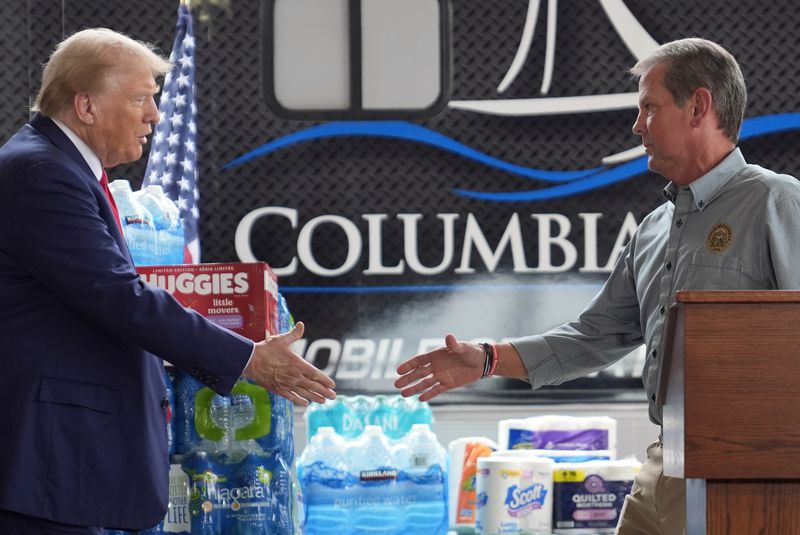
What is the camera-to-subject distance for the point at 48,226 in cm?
243

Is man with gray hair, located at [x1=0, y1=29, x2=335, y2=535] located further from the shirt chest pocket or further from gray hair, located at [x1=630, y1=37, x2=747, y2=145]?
gray hair, located at [x1=630, y1=37, x2=747, y2=145]

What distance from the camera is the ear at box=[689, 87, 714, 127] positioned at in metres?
2.75

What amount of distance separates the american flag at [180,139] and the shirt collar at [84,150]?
181cm

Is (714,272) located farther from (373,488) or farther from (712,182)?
(373,488)

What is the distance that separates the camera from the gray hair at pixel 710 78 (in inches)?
108

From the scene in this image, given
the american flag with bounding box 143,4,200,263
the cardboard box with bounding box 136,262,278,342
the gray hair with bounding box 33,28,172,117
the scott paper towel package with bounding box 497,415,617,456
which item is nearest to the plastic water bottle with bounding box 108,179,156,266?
the cardboard box with bounding box 136,262,278,342

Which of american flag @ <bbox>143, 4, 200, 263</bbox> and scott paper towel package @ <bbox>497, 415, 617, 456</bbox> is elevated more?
american flag @ <bbox>143, 4, 200, 263</bbox>

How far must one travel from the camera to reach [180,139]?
15.0 feet

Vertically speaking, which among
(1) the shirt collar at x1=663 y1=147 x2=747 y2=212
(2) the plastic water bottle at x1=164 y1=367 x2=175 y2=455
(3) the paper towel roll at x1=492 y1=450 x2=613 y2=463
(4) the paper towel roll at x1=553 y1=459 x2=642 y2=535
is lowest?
(4) the paper towel roll at x1=553 y1=459 x2=642 y2=535

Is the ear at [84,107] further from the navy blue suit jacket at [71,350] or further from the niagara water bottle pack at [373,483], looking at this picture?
the niagara water bottle pack at [373,483]

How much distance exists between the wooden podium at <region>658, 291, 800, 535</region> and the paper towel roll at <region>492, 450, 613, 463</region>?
8.42ft

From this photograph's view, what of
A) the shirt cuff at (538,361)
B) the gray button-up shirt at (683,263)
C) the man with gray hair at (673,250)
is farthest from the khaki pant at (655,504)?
the shirt cuff at (538,361)

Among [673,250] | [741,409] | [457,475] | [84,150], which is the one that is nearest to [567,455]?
[457,475]

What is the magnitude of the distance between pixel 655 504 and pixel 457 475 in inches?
76.6
